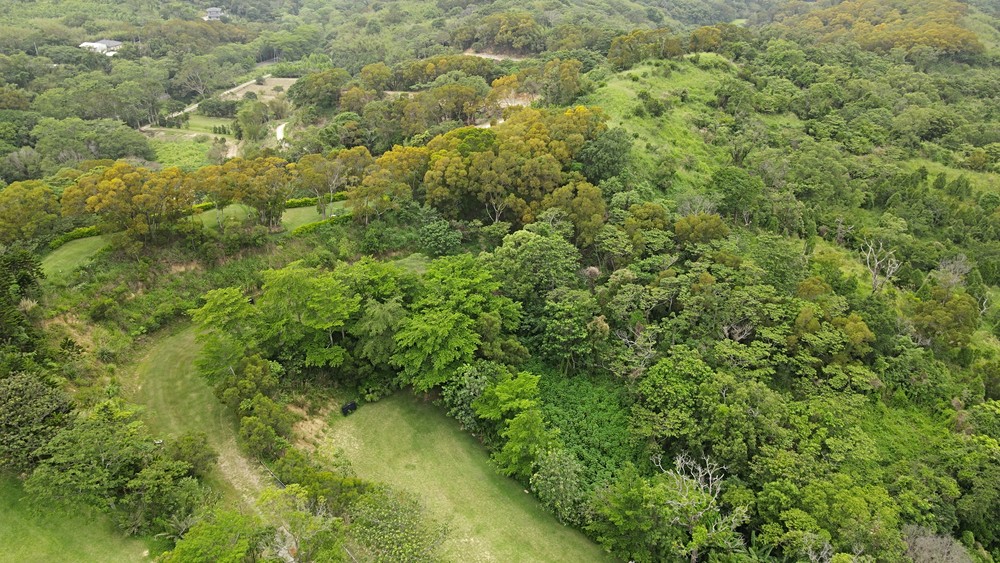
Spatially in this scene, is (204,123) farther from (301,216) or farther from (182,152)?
(301,216)

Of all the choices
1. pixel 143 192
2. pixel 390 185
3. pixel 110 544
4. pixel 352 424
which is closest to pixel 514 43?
pixel 390 185

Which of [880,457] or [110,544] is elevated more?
[110,544]

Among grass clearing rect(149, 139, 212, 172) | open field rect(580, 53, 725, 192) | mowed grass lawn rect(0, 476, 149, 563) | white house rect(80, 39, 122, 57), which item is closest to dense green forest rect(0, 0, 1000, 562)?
mowed grass lawn rect(0, 476, 149, 563)

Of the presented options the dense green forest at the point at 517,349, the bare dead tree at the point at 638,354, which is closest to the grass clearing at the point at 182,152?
the dense green forest at the point at 517,349

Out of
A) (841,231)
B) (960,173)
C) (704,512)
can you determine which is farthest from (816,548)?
(960,173)

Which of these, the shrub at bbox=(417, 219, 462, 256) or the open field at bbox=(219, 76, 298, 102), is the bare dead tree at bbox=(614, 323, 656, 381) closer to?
the shrub at bbox=(417, 219, 462, 256)

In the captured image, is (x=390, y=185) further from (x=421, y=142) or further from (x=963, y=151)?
(x=963, y=151)

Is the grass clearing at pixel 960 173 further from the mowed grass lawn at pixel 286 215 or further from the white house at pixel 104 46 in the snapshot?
the white house at pixel 104 46
